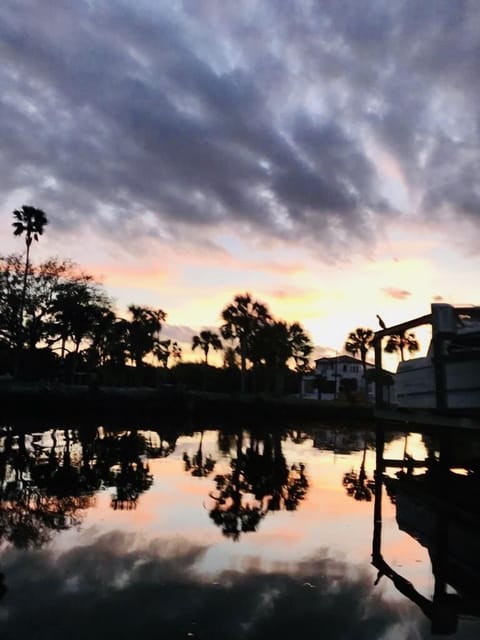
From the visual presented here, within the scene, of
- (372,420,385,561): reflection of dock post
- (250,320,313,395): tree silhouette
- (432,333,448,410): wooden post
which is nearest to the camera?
(372,420,385,561): reflection of dock post

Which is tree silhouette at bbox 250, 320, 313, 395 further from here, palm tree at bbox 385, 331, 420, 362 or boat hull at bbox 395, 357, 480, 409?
boat hull at bbox 395, 357, 480, 409

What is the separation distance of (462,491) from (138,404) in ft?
113

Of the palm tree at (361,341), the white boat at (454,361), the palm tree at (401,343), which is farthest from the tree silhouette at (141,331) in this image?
the white boat at (454,361)

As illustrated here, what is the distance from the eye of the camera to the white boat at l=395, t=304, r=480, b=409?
33.7 ft

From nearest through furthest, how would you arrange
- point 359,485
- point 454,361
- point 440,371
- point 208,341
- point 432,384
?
point 454,361
point 440,371
point 432,384
point 359,485
point 208,341

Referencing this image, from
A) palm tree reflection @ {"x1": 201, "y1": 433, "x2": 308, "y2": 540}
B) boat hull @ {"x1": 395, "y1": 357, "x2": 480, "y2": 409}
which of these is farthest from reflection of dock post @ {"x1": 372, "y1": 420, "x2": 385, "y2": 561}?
boat hull @ {"x1": 395, "y1": 357, "x2": 480, "y2": 409}

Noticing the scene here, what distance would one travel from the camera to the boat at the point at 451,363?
33.8 ft

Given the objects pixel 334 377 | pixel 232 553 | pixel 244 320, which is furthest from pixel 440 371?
pixel 334 377

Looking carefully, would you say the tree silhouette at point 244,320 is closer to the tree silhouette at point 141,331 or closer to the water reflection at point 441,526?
the tree silhouette at point 141,331

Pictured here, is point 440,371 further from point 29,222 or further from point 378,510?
point 29,222

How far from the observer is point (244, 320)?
65.9 m

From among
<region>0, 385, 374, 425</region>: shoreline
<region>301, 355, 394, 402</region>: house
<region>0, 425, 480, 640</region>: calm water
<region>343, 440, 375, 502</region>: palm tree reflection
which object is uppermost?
<region>301, 355, 394, 402</region>: house

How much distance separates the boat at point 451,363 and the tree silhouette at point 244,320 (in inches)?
2125

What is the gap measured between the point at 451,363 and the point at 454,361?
9 centimetres
